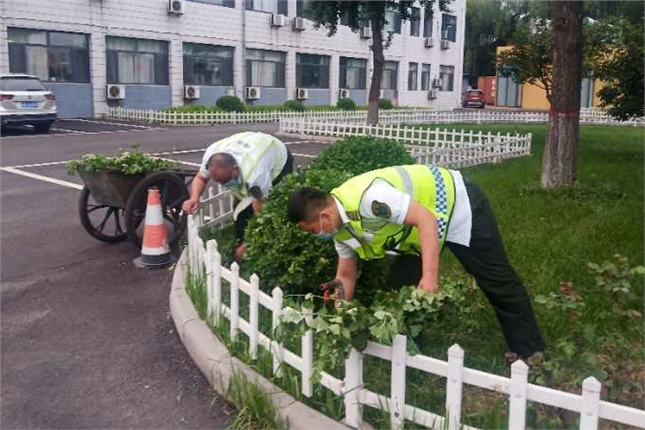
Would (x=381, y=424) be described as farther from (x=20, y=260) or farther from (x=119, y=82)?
(x=119, y=82)

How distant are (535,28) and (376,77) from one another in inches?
211

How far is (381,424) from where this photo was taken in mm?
3344

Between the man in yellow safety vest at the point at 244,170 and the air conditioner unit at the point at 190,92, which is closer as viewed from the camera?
the man in yellow safety vest at the point at 244,170

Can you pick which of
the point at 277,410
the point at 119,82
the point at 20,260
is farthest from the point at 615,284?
the point at 119,82

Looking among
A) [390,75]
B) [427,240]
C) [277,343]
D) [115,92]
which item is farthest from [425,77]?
[427,240]

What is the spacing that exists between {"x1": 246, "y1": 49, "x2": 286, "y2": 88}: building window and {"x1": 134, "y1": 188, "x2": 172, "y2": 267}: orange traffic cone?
94.5ft

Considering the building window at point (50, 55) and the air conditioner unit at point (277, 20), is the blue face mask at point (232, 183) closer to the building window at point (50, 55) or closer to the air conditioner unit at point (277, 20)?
the building window at point (50, 55)

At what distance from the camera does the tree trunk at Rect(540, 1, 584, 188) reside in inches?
370

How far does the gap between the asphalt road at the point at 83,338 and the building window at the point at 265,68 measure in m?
26.2

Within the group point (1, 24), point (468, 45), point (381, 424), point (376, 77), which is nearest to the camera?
point (381, 424)

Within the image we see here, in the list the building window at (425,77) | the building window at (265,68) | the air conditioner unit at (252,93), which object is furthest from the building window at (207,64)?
the building window at (425,77)

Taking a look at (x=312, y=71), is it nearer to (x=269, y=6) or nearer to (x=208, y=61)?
(x=269, y=6)

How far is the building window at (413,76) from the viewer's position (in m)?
46.3

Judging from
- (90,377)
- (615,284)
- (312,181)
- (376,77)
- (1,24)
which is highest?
(1,24)
